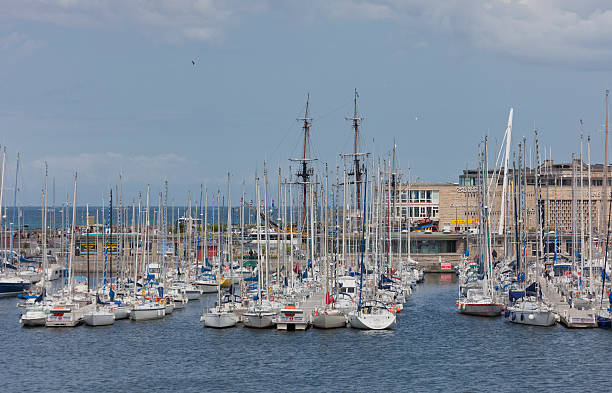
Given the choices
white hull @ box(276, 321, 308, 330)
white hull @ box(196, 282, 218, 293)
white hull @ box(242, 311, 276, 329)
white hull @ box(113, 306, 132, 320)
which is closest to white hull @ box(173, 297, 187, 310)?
white hull @ box(113, 306, 132, 320)

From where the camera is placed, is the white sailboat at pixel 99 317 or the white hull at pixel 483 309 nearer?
the white sailboat at pixel 99 317

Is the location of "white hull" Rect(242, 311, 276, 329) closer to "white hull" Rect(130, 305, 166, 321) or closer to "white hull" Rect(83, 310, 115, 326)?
"white hull" Rect(130, 305, 166, 321)

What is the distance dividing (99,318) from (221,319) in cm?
910

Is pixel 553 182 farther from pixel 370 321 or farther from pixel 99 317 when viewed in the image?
pixel 99 317

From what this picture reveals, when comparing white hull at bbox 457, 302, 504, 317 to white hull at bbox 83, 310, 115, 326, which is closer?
white hull at bbox 83, 310, 115, 326

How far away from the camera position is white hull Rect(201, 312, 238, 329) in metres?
63.8

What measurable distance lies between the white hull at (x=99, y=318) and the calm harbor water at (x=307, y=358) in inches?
30.2

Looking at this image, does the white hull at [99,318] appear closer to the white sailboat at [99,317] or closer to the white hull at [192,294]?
the white sailboat at [99,317]

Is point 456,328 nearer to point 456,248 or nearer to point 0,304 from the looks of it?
point 0,304

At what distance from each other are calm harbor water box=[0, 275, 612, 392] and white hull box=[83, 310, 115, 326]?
0.77 m

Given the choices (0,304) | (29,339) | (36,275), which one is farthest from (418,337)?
(36,275)

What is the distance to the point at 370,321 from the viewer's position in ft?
204

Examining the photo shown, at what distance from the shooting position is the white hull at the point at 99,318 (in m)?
65.5

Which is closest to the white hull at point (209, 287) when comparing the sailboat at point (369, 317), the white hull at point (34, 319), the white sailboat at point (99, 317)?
the white sailboat at point (99, 317)
